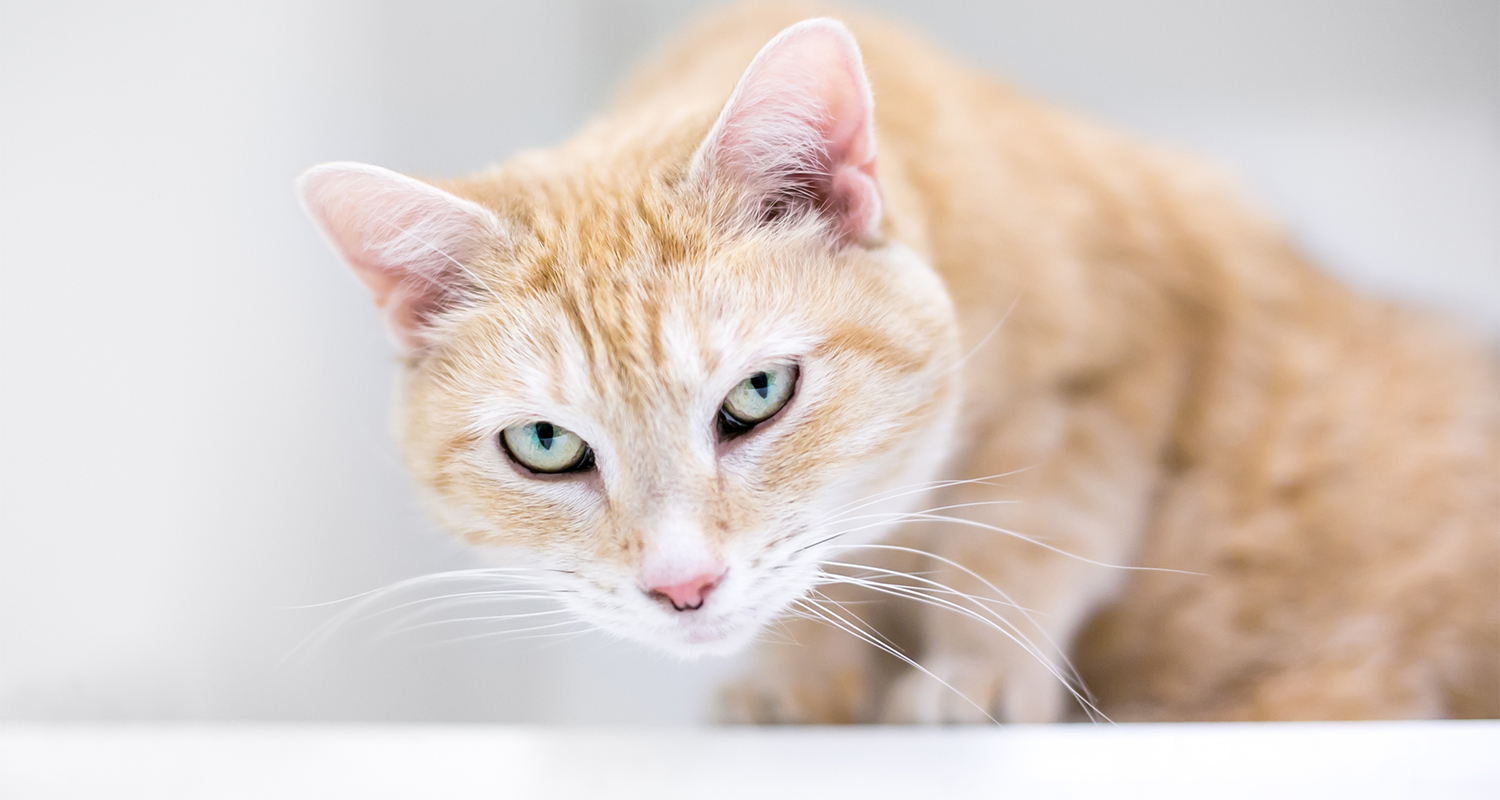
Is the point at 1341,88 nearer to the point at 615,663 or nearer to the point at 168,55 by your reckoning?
the point at 615,663

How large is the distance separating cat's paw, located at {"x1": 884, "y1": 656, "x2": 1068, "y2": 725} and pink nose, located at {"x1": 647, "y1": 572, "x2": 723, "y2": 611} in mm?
384

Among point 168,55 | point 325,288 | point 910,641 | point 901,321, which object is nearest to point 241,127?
point 168,55

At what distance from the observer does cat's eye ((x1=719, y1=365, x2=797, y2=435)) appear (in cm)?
94

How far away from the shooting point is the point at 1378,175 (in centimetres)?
208

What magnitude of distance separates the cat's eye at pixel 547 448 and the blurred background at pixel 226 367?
0.24 m

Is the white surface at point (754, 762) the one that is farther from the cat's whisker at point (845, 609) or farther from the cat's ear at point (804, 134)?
the cat's ear at point (804, 134)

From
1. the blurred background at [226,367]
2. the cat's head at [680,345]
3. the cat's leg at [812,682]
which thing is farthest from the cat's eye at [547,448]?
the cat's leg at [812,682]

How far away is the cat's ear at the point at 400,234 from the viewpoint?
36.3 inches

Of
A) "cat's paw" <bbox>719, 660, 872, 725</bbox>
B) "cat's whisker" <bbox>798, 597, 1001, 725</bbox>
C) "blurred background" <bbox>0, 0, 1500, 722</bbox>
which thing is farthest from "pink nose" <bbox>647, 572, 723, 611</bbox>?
"cat's paw" <bbox>719, 660, 872, 725</bbox>

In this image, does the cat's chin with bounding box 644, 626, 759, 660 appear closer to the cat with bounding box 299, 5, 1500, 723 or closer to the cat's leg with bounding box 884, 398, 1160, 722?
the cat with bounding box 299, 5, 1500, 723

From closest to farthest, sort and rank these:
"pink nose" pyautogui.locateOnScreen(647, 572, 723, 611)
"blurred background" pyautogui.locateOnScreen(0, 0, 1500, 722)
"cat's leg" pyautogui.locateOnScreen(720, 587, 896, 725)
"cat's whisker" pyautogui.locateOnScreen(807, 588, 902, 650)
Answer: "pink nose" pyautogui.locateOnScreen(647, 572, 723, 611) → "cat's whisker" pyautogui.locateOnScreen(807, 588, 902, 650) → "blurred background" pyautogui.locateOnScreen(0, 0, 1500, 722) → "cat's leg" pyautogui.locateOnScreen(720, 587, 896, 725)

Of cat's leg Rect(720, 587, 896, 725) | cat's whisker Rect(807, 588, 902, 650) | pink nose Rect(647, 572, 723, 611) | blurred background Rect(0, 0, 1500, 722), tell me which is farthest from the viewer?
cat's leg Rect(720, 587, 896, 725)

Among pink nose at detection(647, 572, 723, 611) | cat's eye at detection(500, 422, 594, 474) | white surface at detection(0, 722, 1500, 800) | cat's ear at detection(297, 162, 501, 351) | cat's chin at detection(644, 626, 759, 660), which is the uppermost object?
cat's ear at detection(297, 162, 501, 351)

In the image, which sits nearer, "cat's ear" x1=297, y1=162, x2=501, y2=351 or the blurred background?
"cat's ear" x1=297, y1=162, x2=501, y2=351
